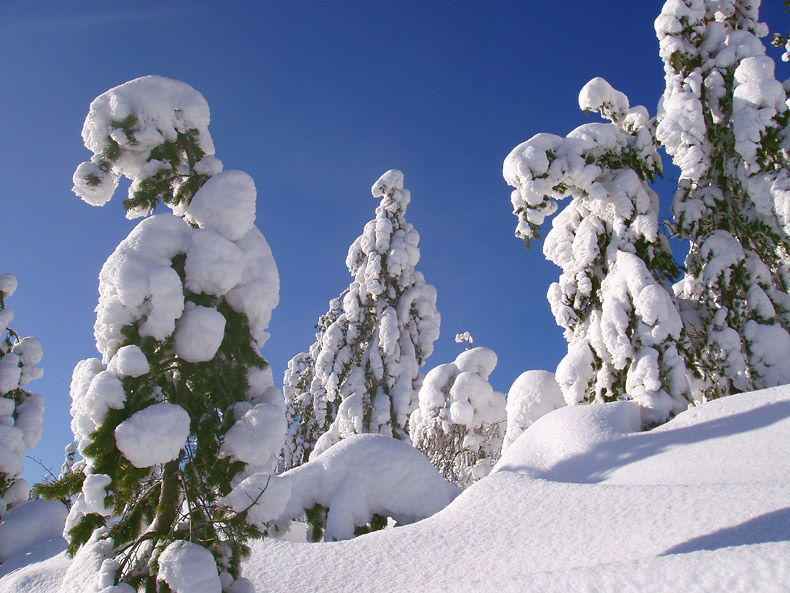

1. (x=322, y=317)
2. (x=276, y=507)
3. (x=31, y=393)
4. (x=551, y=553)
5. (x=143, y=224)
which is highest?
(x=322, y=317)

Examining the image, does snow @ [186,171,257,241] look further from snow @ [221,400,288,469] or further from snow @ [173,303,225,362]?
snow @ [221,400,288,469]

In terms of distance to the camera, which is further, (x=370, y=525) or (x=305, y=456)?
(x=305, y=456)

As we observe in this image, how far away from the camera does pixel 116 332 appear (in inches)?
162

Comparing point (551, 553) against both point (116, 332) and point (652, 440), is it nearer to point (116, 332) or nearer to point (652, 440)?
point (652, 440)

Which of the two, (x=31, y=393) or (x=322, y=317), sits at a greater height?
(x=322, y=317)

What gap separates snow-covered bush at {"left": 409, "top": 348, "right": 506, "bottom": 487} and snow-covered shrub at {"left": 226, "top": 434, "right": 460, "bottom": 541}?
7.74 m

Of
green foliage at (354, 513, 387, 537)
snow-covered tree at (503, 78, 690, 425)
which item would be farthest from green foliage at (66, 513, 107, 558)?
snow-covered tree at (503, 78, 690, 425)

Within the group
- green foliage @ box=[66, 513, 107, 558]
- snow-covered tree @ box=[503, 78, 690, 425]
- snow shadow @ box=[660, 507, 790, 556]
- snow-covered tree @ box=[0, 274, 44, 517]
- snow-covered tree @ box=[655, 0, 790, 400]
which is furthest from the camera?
snow-covered tree @ box=[0, 274, 44, 517]

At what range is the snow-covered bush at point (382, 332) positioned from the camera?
17188 millimetres

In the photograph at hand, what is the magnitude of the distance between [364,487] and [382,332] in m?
11.1

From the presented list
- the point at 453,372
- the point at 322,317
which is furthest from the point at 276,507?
the point at 322,317

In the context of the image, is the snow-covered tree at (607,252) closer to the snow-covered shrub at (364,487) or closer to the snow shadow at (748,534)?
the snow-covered shrub at (364,487)

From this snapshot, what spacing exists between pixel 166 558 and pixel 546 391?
7.93 metres

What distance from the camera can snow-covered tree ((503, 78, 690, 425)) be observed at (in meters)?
8.32
